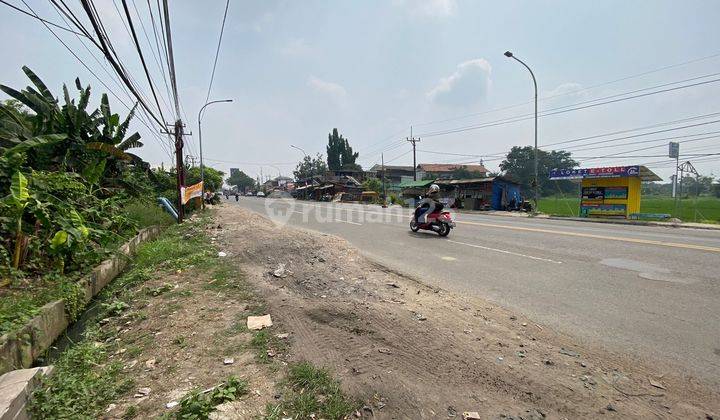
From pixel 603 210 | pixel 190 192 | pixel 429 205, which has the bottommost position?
pixel 603 210

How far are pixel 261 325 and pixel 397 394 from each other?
6.31 ft

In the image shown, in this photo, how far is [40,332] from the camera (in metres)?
4.06

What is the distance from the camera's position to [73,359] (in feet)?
11.7

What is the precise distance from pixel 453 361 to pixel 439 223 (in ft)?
30.1

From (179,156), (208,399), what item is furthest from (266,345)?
(179,156)

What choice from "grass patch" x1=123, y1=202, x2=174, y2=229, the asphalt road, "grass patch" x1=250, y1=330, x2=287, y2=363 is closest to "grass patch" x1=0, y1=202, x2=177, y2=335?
"grass patch" x1=250, y1=330, x2=287, y2=363

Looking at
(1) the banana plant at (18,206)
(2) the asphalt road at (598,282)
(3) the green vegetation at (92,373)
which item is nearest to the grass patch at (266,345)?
(3) the green vegetation at (92,373)

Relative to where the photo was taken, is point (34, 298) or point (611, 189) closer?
point (34, 298)

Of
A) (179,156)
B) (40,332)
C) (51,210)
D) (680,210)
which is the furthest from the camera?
(680,210)

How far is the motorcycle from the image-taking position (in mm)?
12047

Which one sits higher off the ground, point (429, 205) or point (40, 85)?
point (40, 85)

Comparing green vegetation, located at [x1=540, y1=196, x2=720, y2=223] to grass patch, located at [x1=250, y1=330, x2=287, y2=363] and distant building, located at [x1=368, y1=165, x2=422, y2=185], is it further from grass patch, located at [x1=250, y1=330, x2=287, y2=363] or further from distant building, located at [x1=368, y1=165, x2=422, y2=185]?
→ distant building, located at [x1=368, y1=165, x2=422, y2=185]

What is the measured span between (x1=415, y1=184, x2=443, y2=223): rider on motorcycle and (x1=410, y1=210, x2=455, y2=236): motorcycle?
149mm

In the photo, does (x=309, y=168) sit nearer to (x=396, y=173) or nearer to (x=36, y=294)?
(x=396, y=173)
